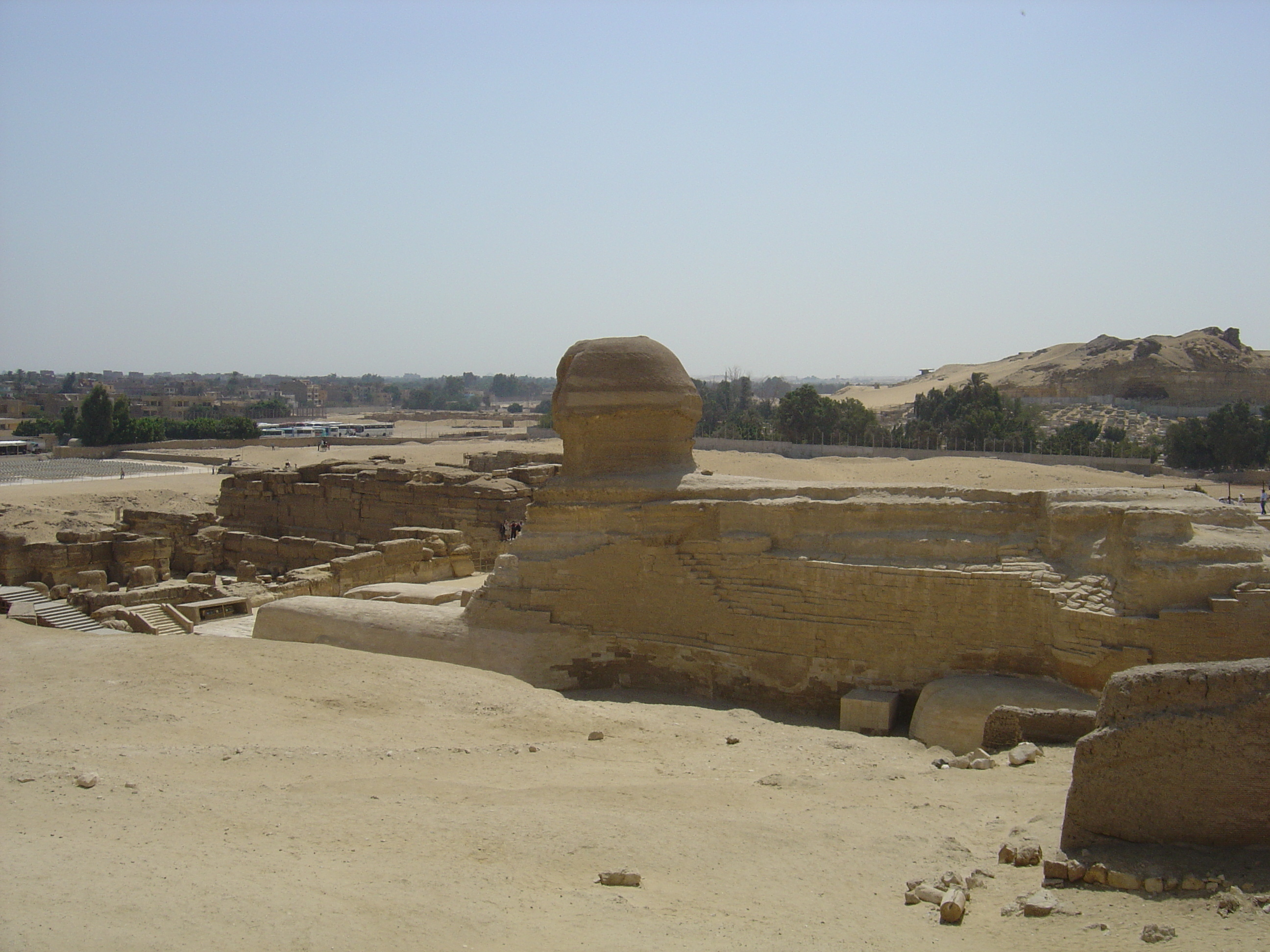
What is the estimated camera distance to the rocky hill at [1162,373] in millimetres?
50969

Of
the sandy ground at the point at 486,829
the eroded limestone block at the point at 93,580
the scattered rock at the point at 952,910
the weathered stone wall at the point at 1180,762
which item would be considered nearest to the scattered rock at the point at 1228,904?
the sandy ground at the point at 486,829

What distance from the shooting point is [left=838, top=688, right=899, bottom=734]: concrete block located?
790 centimetres

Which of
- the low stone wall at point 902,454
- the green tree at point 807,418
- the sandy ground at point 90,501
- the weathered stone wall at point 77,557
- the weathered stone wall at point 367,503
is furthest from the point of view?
the green tree at point 807,418

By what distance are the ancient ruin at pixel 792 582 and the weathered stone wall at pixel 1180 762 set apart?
296 cm

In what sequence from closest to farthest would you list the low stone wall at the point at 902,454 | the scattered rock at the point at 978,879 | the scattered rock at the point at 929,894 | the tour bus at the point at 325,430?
the scattered rock at the point at 929,894, the scattered rock at the point at 978,879, the low stone wall at the point at 902,454, the tour bus at the point at 325,430

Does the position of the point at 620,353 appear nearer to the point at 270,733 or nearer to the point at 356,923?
the point at 270,733

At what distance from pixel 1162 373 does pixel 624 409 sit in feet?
166

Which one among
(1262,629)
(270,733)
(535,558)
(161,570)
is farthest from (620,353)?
(161,570)

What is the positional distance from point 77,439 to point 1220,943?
51.9m

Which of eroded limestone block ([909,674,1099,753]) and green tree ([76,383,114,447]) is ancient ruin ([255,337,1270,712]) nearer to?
eroded limestone block ([909,674,1099,753])

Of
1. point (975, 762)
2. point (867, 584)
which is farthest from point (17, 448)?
point (975, 762)

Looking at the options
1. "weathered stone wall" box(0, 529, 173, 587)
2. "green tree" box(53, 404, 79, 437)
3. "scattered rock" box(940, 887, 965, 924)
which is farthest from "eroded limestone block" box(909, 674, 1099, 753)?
"green tree" box(53, 404, 79, 437)

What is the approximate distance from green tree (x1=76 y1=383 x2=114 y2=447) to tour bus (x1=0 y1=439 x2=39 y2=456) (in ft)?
7.24

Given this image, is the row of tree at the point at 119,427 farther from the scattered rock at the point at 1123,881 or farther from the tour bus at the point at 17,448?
the scattered rock at the point at 1123,881
